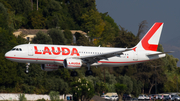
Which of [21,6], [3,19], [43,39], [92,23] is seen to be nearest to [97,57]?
[43,39]

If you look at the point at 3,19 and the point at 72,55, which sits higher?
the point at 3,19

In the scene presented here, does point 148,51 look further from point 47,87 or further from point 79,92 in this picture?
point 47,87

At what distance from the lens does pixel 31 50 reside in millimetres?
48625

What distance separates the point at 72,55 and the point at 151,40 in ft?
59.5

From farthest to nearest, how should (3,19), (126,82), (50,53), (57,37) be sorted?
(57,37)
(126,82)
(3,19)
(50,53)

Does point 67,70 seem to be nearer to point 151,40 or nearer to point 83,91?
point 83,91

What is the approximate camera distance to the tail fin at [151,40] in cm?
6066

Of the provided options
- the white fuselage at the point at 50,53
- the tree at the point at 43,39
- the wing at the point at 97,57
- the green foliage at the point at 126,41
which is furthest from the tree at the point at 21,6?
the wing at the point at 97,57

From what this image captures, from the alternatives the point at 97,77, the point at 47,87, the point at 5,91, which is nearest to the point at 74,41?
the point at 97,77

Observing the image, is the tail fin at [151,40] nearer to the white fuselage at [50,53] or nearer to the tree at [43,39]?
the white fuselage at [50,53]

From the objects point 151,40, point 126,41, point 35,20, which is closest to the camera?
point 151,40

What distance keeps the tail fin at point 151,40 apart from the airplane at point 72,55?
1.39ft

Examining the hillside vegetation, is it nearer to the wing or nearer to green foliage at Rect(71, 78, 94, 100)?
green foliage at Rect(71, 78, 94, 100)

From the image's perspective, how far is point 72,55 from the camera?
2019 inches
